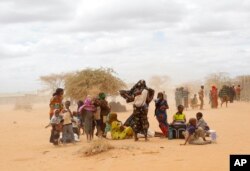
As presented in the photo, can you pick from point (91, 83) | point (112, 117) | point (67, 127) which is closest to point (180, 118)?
point (112, 117)

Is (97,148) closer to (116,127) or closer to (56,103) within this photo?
(116,127)

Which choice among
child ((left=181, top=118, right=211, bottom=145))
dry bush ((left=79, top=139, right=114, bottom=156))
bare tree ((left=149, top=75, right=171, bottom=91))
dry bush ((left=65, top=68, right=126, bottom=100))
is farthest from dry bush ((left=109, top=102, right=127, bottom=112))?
bare tree ((left=149, top=75, right=171, bottom=91))

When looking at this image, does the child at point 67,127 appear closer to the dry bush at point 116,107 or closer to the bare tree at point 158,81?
the dry bush at point 116,107

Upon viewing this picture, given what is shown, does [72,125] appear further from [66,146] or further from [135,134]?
[135,134]

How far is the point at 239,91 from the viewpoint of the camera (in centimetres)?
3794

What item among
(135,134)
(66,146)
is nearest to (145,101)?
(135,134)

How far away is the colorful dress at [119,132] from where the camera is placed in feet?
46.1

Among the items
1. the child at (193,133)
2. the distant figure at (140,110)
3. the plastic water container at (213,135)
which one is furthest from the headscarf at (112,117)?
the plastic water container at (213,135)

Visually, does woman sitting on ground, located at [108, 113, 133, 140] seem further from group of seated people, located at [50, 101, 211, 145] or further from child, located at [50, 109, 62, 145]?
child, located at [50, 109, 62, 145]

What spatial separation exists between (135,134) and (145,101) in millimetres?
1076

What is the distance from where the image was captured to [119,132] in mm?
14234

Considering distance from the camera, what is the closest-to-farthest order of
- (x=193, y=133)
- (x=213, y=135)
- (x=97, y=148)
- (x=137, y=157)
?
(x=137, y=157), (x=97, y=148), (x=193, y=133), (x=213, y=135)

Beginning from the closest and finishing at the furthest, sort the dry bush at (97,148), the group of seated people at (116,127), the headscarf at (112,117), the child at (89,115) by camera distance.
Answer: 1. the dry bush at (97,148)
2. the group of seated people at (116,127)
3. the child at (89,115)
4. the headscarf at (112,117)

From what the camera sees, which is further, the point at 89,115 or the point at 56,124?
the point at 89,115
